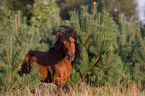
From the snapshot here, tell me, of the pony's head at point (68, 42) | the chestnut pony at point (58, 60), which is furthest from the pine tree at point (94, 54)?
the pony's head at point (68, 42)

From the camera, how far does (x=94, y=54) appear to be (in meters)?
5.36

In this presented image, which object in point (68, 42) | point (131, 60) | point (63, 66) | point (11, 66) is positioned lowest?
point (131, 60)

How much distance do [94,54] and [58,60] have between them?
137 cm

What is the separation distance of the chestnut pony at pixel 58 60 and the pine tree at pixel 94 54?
2.44ft

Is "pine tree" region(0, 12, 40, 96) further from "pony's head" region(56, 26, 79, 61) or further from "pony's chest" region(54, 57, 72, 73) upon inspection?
"pony's head" region(56, 26, 79, 61)

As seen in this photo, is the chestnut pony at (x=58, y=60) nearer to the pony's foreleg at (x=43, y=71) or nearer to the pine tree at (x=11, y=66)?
the pony's foreleg at (x=43, y=71)

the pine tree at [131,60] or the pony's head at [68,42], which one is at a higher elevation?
the pony's head at [68,42]

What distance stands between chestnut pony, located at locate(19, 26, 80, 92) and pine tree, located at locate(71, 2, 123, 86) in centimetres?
75

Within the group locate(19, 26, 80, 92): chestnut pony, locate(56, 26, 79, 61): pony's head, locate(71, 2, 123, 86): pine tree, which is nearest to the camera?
locate(56, 26, 79, 61): pony's head

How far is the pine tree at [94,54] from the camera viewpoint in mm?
5082

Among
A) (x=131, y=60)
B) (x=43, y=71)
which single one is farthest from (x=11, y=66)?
(x=131, y=60)

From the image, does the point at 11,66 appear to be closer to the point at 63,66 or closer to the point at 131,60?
the point at 63,66

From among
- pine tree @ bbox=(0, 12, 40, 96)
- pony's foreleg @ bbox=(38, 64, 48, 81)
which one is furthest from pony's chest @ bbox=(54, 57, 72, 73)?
pine tree @ bbox=(0, 12, 40, 96)

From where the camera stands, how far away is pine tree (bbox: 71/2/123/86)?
508 centimetres
